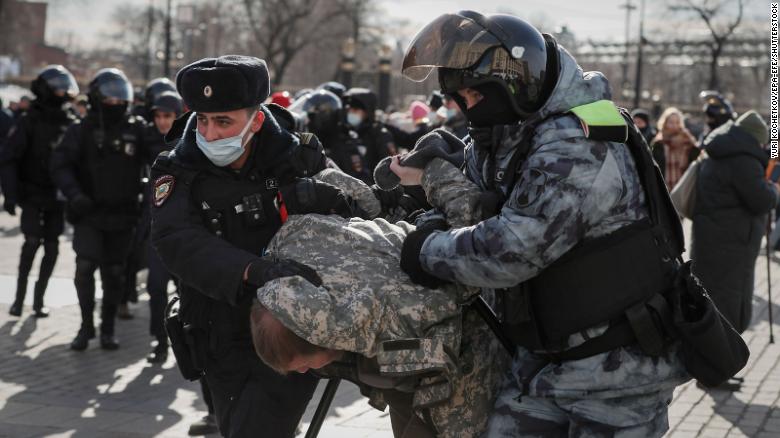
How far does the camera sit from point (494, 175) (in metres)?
3.19

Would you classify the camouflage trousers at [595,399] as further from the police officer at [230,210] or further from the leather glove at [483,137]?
the police officer at [230,210]

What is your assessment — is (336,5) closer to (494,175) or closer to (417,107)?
(417,107)

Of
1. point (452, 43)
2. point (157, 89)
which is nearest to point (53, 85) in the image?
point (157, 89)

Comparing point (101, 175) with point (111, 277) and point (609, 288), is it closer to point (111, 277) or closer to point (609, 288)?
point (111, 277)

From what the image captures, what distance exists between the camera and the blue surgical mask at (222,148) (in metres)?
3.80

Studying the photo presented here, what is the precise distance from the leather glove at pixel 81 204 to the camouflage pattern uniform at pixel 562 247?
552 centimetres

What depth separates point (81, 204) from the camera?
8297 millimetres

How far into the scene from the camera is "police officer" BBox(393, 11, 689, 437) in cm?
297

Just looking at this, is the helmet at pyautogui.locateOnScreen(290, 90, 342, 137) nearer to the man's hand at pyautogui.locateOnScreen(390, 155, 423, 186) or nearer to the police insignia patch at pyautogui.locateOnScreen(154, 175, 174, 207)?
the police insignia patch at pyautogui.locateOnScreen(154, 175, 174, 207)

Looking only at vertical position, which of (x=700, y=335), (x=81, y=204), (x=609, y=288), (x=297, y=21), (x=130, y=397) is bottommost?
(x=130, y=397)

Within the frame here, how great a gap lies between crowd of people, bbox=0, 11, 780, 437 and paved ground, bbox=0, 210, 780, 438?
8.16 ft

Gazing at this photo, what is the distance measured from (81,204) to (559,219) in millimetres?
5964

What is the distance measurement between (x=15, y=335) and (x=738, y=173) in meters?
5.43

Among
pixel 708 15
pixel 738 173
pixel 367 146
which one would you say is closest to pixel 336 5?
pixel 708 15
